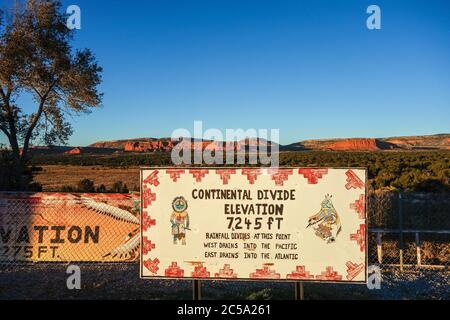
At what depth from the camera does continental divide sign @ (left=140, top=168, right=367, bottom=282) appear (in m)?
Result: 5.59

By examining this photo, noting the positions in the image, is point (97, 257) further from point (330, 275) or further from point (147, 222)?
point (330, 275)

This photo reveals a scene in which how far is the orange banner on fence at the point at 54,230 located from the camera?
332 inches

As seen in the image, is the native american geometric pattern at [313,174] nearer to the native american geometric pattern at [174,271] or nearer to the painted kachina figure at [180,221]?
the painted kachina figure at [180,221]

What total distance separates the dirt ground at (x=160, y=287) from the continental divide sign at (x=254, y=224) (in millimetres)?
1473

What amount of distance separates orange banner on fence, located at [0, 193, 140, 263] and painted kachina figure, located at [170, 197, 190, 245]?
305 centimetres

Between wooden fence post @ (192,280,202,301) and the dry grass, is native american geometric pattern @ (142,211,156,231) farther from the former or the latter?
the dry grass

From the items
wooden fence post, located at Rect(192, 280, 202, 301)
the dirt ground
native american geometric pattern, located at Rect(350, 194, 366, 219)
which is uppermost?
native american geometric pattern, located at Rect(350, 194, 366, 219)

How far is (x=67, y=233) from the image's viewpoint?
8477 millimetres

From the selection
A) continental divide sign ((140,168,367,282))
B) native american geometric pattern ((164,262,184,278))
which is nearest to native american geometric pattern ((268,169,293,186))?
continental divide sign ((140,168,367,282))

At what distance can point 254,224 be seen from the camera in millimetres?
5738

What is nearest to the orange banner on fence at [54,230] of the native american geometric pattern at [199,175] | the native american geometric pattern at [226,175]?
the native american geometric pattern at [199,175]

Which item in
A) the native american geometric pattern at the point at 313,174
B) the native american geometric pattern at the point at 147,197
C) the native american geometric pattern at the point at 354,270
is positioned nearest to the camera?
the native american geometric pattern at the point at 354,270
